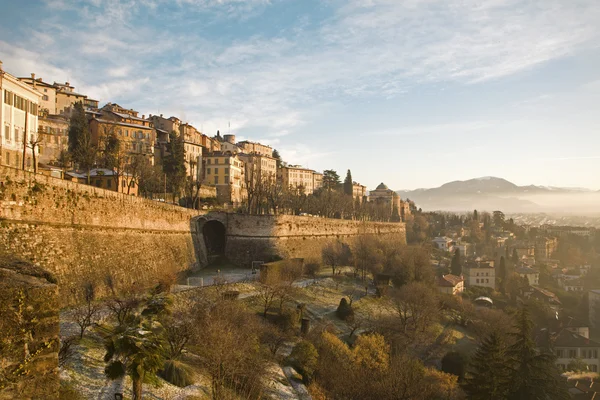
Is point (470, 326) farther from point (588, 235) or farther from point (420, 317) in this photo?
point (588, 235)

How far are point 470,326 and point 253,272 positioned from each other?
2272cm

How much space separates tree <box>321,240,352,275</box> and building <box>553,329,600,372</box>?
2509cm

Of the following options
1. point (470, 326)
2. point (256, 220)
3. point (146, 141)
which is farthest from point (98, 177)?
point (470, 326)

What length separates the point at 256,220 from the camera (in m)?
47.8

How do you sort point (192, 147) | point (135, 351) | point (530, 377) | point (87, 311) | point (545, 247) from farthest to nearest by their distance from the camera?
point (545, 247), point (192, 147), point (530, 377), point (87, 311), point (135, 351)

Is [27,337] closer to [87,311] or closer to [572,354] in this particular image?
[87,311]

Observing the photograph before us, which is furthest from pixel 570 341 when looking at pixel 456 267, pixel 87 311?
pixel 87 311

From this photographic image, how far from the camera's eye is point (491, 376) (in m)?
25.2

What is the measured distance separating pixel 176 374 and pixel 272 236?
31.2m

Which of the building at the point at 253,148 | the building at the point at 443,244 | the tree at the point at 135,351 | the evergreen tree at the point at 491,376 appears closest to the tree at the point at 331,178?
the building at the point at 253,148

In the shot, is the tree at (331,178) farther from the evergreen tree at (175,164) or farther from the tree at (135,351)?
the tree at (135,351)

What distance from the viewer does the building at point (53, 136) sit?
181ft

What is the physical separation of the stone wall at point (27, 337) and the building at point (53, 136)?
56.3m

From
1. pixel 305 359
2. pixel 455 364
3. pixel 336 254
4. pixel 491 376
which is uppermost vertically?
pixel 336 254
